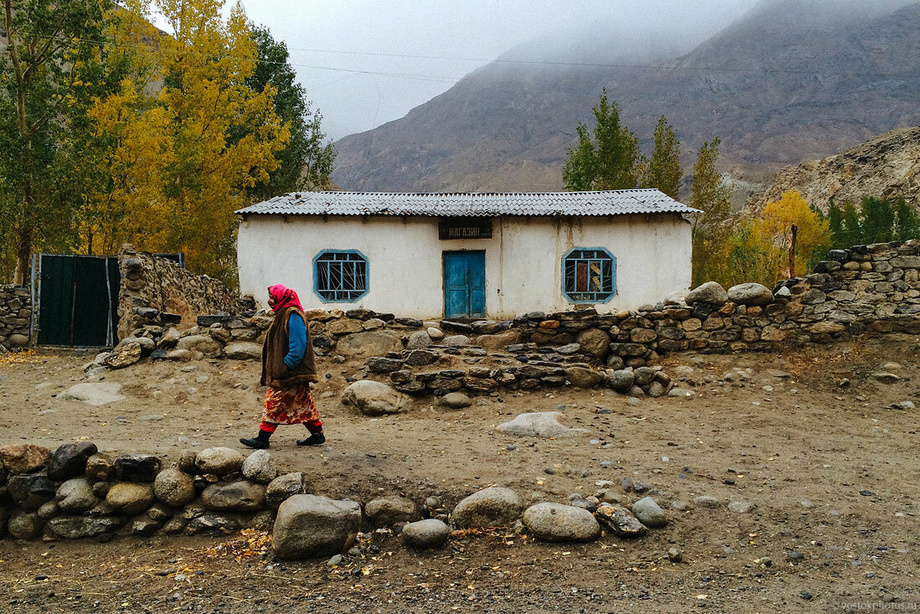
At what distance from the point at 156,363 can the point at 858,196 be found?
42.7m

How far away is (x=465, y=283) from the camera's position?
14.6 m

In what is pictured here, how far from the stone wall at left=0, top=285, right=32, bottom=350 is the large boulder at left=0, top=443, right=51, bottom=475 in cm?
961

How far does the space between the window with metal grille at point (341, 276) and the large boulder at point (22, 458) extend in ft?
33.4

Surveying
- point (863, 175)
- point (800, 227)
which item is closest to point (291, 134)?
point (800, 227)

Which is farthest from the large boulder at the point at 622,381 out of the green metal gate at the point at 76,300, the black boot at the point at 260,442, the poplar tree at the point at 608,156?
the poplar tree at the point at 608,156

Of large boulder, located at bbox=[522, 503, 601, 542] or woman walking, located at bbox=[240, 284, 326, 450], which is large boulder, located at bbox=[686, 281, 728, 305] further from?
woman walking, located at bbox=[240, 284, 326, 450]

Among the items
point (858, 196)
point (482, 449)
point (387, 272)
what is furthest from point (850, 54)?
point (482, 449)

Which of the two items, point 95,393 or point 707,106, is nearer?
point 95,393

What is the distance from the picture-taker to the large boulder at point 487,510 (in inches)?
156

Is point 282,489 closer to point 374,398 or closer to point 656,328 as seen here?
point 374,398

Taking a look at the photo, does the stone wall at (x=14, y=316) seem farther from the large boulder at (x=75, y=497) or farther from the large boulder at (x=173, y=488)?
the large boulder at (x=173, y=488)

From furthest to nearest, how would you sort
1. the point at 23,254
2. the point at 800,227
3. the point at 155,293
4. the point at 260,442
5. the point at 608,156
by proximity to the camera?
the point at 800,227 → the point at 608,156 → the point at 23,254 → the point at 155,293 → the point at 260,442

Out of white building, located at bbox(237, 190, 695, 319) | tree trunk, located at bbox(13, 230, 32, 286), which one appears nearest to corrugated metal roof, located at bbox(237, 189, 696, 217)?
white building, located at bbox(237, 190, 695, 319)

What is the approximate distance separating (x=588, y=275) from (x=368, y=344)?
25.4 ft
